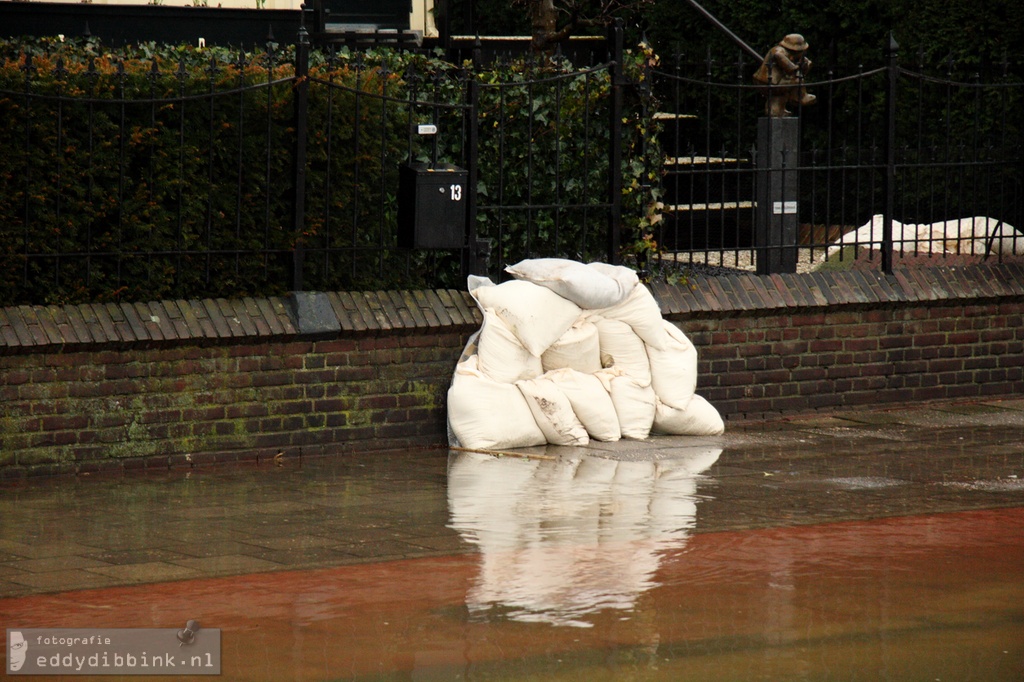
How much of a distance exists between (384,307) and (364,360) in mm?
337

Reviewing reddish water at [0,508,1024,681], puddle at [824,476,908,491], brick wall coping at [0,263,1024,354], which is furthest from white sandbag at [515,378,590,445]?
reddish water at [0,508,1024,681]

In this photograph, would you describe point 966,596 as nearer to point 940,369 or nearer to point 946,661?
point 946,661

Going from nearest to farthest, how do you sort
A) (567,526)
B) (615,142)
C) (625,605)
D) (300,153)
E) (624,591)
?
(625,605)
(624,591)
(567,526)
(300,153)
(615,142)

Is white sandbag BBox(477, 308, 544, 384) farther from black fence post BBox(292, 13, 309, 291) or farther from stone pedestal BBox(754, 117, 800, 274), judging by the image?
stone pedestal BBox(754, 117, 800, 274)

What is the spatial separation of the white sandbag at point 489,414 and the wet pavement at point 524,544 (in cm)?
14

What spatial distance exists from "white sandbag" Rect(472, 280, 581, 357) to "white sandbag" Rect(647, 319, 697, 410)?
0.63m

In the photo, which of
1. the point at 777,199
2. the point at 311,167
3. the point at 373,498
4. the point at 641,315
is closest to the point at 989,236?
the point at 777,199

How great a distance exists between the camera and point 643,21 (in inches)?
693

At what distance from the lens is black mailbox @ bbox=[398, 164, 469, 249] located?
926 cm

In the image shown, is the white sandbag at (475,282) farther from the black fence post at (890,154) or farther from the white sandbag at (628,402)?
the black fence post at (890,154)

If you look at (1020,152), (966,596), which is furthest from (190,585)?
(1020,152)

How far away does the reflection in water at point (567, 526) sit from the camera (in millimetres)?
5750

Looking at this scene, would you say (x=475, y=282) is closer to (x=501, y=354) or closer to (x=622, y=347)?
A: (x=501, y=354)

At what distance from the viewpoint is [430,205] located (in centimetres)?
930
